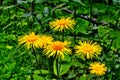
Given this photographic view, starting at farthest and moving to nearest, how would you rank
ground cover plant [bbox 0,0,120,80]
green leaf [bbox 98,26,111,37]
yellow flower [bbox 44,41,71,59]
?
green leaf [bbox 98,26,111,37], ground cover plant [bbox 0,0,120,80], yellow flower [bbox 44,41,71,59]

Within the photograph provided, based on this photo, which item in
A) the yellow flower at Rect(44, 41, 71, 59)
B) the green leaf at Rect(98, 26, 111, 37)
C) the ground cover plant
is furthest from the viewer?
the green leaf at Rect(98, 26, 111, 37)

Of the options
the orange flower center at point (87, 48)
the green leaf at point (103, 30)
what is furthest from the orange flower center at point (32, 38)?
the green leaf at point (103, 30)

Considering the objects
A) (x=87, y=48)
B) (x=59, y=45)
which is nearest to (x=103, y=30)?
(x=87, y=48)

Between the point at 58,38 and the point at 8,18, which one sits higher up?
Answer: the point at 58,38

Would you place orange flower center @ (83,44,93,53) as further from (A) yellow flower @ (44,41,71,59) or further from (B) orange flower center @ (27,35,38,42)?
(B) orange flower center @ (27,35,38,42)

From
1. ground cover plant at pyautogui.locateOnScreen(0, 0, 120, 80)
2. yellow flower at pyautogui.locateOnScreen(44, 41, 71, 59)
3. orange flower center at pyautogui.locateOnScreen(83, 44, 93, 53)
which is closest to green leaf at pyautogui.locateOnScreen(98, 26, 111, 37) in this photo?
ground cover plant at pyautogui.locateOnScreen(0, 0, 120, 80)

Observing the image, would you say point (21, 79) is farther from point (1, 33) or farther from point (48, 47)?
point (48, 47)

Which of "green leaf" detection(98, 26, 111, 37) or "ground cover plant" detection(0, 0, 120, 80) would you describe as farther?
"green leaf" detection(98, 26, 111, 37)

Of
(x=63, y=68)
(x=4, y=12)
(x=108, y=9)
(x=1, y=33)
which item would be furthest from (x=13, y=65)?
(x=108, y=9)
